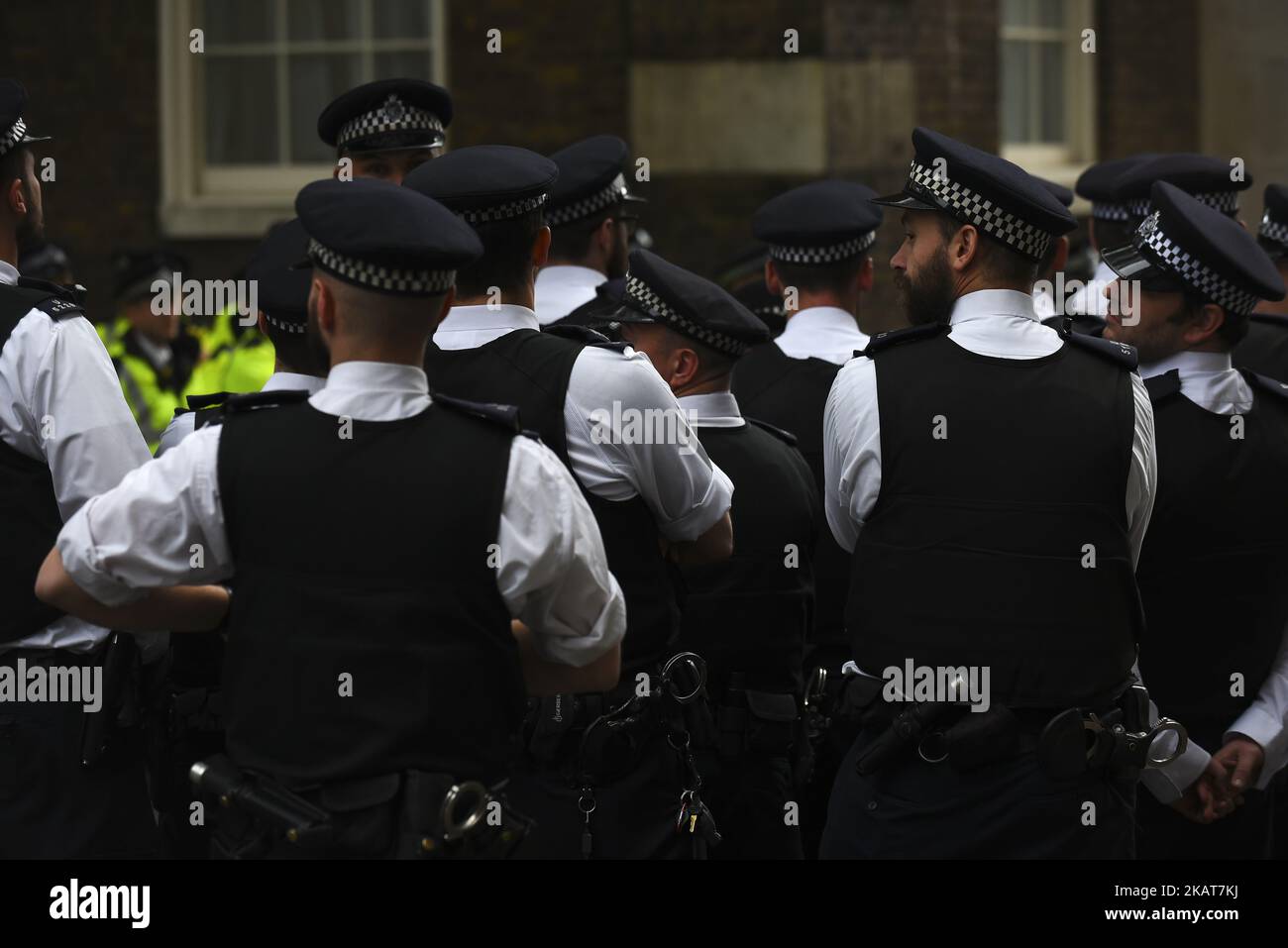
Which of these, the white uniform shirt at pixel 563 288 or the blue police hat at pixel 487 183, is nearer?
the blue police hat at pixel 487 183

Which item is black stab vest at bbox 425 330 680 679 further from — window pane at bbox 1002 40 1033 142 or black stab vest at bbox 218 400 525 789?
window pane at bbox 1002 40 1033 142

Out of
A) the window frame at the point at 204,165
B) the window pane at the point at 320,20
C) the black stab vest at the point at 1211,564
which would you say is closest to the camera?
the black stab vest at the point at 1211,564

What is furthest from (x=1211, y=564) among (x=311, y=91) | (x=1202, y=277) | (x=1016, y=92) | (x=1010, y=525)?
(x=1016, y=92)

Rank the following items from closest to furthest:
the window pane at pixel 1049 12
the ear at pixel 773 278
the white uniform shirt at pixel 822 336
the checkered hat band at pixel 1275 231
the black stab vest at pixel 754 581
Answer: the black stab vest at pixel 754 581 < the white uniform shirt at pixel 822 336 < the ear at pixel 773 278 < the checkered hat band at pixel 1275 231 < the window pane at pixel 1049 12

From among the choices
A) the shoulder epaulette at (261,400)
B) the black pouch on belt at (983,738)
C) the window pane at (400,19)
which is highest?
the window pane at (400,19)

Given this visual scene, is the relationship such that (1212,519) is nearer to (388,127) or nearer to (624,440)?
(624,440)

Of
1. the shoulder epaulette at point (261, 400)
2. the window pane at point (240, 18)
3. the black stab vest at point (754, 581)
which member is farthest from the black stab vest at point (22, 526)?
the window pane at point (240, 18)

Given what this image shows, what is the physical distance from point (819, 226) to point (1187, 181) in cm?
152

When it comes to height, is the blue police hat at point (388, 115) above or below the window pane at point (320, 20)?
below

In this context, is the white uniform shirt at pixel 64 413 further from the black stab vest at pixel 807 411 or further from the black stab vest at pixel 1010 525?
the black stab vest at pixel 807 411

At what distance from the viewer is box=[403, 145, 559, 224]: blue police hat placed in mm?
3529

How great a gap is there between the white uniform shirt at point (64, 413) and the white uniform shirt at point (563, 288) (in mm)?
1506

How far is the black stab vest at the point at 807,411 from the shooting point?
15.6 feet

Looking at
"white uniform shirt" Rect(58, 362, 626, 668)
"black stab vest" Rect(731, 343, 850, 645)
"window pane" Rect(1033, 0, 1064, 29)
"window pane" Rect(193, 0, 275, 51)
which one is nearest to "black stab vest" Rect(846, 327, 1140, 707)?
"white uniform shirt" Rect(58, 362, 626, 668)
